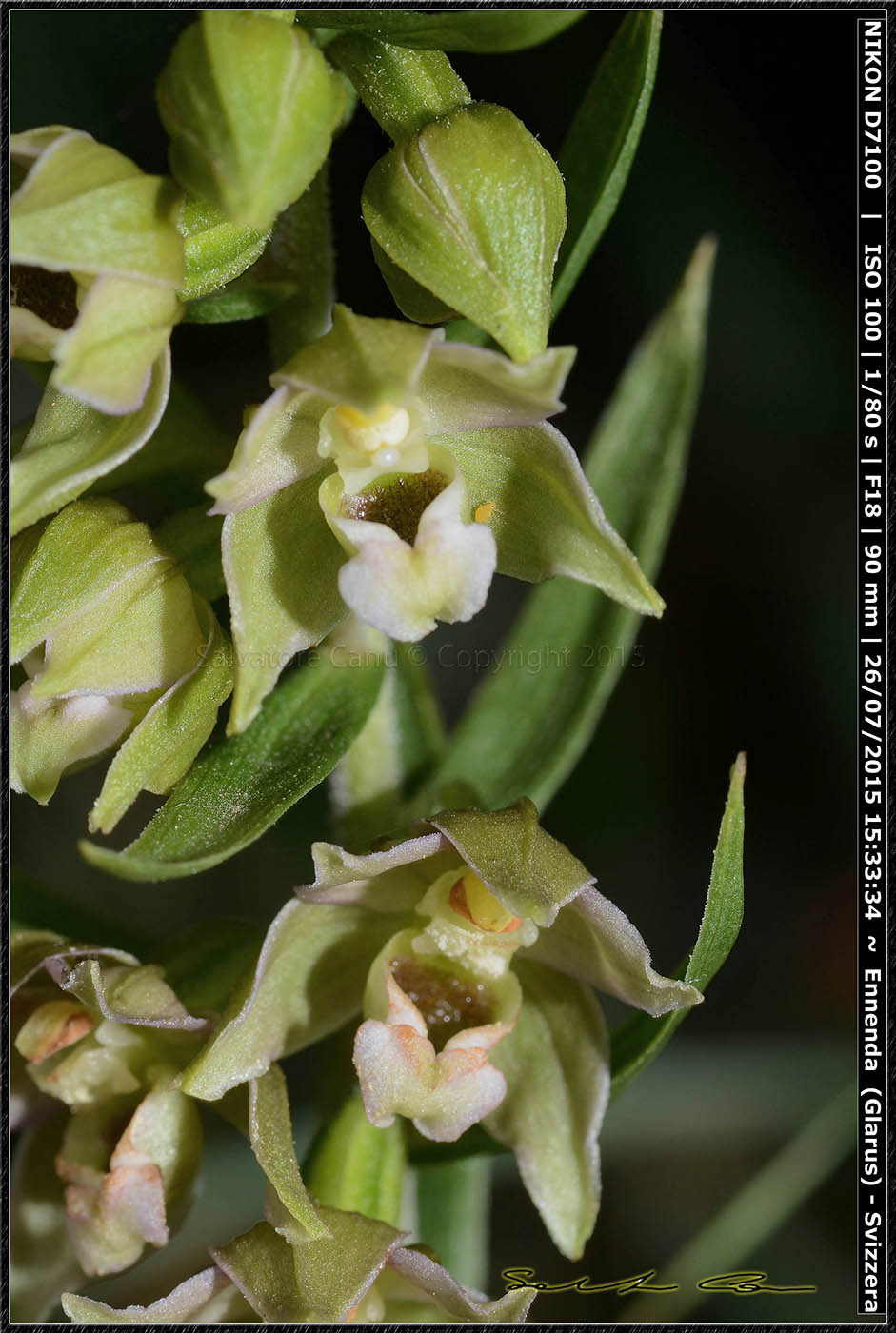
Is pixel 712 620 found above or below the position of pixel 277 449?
below

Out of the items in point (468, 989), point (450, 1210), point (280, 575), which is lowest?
point (450, 1210)

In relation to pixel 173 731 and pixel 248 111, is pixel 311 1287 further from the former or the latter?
pixel 248 111

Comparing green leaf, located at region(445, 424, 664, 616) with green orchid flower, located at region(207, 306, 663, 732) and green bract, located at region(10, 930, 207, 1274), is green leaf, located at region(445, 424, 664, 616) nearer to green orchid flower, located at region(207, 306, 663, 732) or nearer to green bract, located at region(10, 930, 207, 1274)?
green orchid flower, located at region(207, 306, 663, 732)

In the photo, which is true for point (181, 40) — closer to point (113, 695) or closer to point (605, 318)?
point (113, 695)

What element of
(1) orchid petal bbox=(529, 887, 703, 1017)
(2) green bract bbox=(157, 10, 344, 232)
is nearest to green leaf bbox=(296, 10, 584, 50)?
(2) green bract bbox=(157, 10, 344, 232)

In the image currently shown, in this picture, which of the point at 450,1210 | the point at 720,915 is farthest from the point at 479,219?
the point at 450,1210

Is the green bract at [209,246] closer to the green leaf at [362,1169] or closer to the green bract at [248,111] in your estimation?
the green bract at [248,111]
